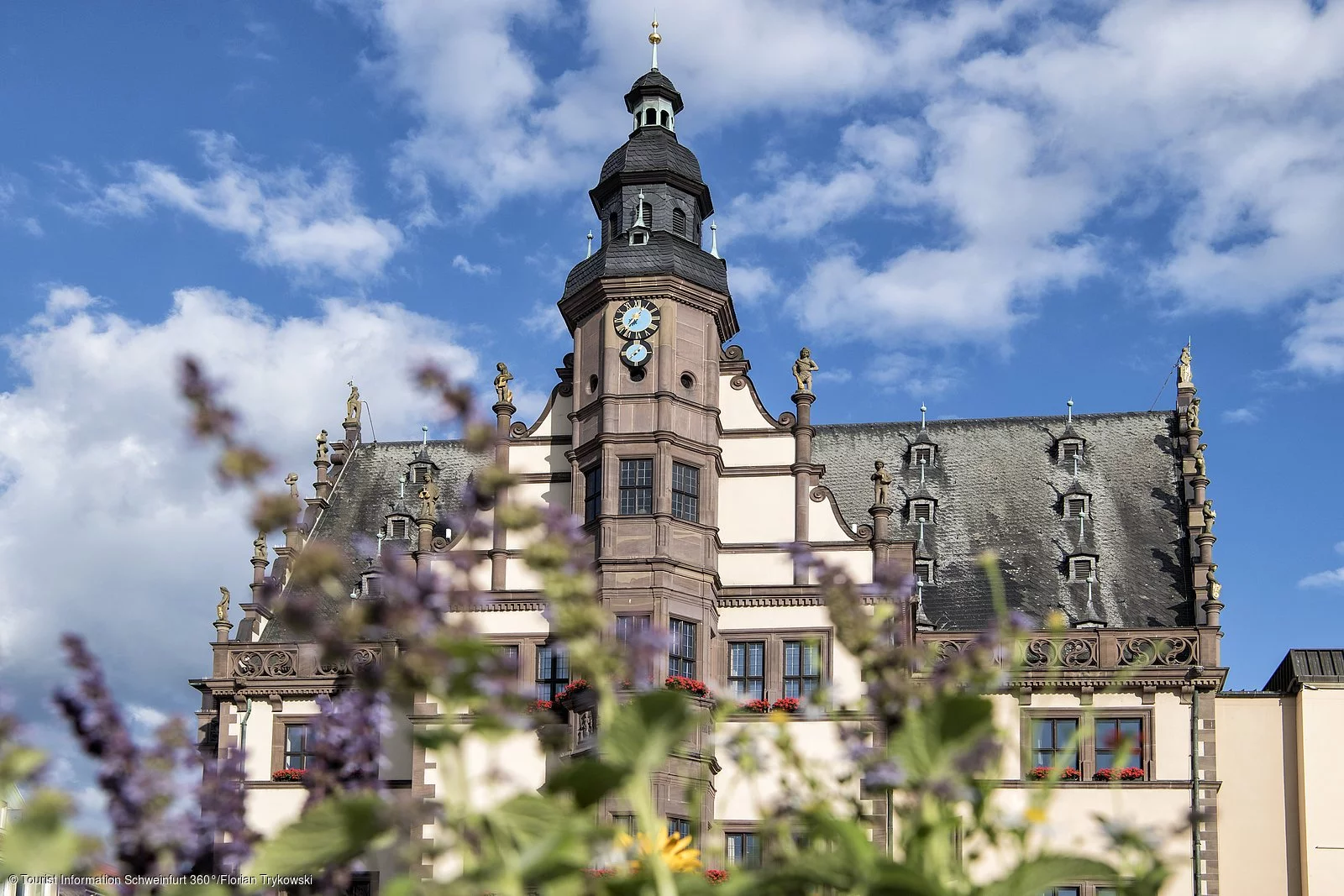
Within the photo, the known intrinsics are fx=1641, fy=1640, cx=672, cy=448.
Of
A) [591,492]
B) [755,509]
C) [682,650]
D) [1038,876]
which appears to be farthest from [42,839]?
[755,509]

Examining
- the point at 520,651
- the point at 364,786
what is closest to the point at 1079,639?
the point at 520,651

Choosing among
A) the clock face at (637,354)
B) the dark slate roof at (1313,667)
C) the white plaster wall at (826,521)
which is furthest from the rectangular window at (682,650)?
the dark slate roof at (1313,667)

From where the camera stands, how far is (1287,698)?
31906mm

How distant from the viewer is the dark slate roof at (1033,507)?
3378 centimetres

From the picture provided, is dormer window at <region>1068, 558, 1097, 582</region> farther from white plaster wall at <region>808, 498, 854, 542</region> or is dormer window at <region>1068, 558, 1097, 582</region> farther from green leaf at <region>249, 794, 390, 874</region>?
green leaf at <region>249, 794, 390, 874</region>

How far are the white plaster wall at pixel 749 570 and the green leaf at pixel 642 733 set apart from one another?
29.1 m

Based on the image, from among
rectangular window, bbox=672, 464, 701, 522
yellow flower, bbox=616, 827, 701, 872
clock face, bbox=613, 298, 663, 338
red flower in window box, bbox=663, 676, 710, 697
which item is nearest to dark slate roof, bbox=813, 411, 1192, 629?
rectangular window, bbox=672, 464, 701, 522

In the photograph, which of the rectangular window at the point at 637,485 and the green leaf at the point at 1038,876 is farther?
the rectangular window at the point at 637,485

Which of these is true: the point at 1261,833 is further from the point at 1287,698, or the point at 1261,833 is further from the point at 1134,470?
the point at 1134,470

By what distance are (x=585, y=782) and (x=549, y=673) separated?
93.4ft

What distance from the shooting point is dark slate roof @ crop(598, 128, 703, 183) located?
3372 centimetres

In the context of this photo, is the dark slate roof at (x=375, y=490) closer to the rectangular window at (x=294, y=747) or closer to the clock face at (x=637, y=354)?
the rectangular window at (x=294, y=747)

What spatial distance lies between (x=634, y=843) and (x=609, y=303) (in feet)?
96.1

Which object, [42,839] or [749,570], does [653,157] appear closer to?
[749,570]
